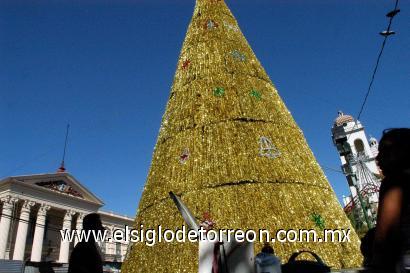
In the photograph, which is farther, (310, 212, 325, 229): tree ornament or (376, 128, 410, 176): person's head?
(310, 212, 325, 229): tree ornament

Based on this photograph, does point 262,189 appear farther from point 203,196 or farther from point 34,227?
point 34,227

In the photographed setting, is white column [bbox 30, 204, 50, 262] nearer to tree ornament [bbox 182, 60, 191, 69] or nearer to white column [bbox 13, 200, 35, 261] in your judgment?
white column [bbox 13, 200, 35, 261]

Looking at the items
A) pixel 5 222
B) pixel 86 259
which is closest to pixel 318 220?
pixel 86 259

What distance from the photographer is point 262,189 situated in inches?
227

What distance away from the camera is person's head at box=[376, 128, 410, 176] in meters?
1.60

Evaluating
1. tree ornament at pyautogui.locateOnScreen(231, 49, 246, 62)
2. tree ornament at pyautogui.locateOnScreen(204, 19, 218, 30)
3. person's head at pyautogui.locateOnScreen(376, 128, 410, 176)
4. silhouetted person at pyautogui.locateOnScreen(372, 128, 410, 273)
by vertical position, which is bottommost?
silhouetted person at pyautogui.locateOnScreen(372, 128, 410, 273)

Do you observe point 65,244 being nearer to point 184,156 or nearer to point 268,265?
point 184,156

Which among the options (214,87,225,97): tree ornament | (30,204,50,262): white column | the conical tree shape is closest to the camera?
the conical tree shape

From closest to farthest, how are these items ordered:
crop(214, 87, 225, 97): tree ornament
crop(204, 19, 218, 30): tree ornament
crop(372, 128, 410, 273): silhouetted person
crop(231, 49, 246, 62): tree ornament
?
crop(372, 128, 410, 273): silhouetted person
crop(214, 87, 225, 97): tree ornament
crop(231, 49, 246, 62): tree ornament
crop(204, 19, 218, 30): tree ornament

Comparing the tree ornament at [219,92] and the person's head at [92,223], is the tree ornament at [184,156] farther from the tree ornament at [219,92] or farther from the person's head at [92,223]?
the person's head at [92,223]

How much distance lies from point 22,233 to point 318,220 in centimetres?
2991

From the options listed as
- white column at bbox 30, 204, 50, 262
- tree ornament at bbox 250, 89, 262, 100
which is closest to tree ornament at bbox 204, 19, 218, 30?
tree ornament at bbox 250, 89, 262, 100

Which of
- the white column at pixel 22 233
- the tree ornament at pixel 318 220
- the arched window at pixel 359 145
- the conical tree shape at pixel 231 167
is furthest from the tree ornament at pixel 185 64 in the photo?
the arched window at pixel 359 145

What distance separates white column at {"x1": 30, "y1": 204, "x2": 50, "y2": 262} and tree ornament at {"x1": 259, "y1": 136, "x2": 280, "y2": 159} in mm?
28625
